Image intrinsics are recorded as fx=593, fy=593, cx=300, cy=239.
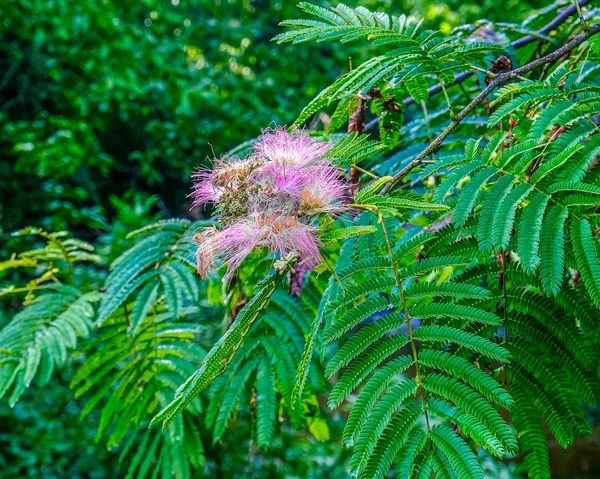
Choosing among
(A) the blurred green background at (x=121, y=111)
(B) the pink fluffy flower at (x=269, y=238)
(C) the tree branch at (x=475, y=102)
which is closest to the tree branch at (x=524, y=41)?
(C) the tree branch at (x=475, y=102)

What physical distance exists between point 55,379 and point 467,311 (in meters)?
4.18

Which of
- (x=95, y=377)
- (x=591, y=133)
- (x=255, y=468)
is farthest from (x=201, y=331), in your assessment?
(x=255, y=468)

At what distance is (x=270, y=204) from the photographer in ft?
2.75

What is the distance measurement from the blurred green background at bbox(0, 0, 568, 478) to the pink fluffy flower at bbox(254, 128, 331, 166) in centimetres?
232

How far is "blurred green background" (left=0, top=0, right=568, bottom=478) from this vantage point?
167 inches

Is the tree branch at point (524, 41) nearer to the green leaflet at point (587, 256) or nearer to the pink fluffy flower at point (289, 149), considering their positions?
the pink fluffy flower at point (289, 149)

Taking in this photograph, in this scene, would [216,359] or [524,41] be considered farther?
[524,41]

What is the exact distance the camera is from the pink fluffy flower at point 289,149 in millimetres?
927

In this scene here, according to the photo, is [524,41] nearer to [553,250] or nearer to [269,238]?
[553,250]

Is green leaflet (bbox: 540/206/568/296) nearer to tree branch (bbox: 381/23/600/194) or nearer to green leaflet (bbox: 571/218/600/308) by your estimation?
green leaflet (bbox: 571/218/600/308)

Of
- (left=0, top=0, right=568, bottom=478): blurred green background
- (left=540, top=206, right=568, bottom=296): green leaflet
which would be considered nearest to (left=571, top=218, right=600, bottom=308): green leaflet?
(left=540, top=206, right=568, bottom=296): green leaflet

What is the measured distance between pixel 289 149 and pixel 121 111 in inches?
218

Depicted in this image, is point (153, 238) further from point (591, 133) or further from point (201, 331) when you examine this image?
point (591, 133)

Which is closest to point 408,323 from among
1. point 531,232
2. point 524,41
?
point 531,232
